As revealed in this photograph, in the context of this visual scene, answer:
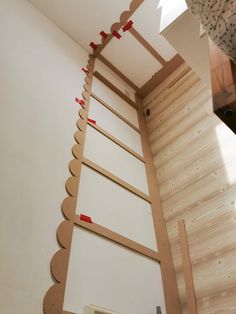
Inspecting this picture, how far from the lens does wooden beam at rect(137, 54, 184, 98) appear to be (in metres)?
3.42

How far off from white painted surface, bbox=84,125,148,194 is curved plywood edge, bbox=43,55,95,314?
0.33 ft

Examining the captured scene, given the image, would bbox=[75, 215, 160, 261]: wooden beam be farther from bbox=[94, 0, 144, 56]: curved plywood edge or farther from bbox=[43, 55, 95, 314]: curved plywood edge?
bbox=[94, 0, 144, 56]: curved plywood edge

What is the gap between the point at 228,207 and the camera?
198 cm

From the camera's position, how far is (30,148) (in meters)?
1.77

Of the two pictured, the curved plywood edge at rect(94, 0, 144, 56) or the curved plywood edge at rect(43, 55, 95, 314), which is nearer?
the curved plywood edge at rect(43, 55, 95, 314)

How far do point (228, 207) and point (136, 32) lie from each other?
216 centimetres

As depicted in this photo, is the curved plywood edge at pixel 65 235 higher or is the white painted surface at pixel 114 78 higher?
the white painted surface at pixel 114 78

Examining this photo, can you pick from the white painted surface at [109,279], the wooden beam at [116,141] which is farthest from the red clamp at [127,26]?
the white painted surface at [109,279]

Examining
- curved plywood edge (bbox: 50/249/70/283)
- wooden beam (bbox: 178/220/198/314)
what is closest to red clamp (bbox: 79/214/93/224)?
curved plywood edge (bbox: 50/249/70/283)

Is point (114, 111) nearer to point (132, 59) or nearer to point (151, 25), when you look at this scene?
point (132, 59)

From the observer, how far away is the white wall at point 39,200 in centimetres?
134

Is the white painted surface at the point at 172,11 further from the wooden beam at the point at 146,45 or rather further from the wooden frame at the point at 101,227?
the wooden beam at the point at 146,45

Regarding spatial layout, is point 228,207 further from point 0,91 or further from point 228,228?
point 0,91

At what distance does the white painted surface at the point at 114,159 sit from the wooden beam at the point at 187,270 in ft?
1.50
